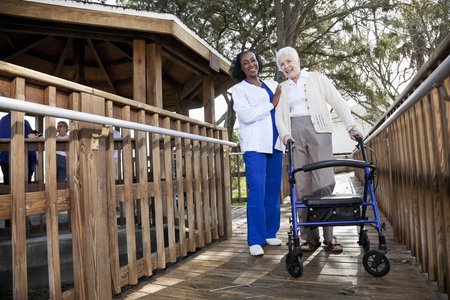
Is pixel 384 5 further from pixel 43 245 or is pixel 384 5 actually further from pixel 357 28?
pixel 43 245

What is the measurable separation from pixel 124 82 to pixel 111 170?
560 cm

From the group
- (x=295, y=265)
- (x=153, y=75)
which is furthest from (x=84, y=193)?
(x=153, y=75)

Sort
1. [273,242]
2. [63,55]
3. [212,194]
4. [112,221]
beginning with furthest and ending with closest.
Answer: [63,55], [212,194], [273,242], [112,221]

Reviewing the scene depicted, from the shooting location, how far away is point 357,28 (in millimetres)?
9703

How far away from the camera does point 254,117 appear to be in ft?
9.00

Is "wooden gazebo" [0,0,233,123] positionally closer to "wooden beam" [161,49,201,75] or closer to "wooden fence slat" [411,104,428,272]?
"wooden beam" [161,49,201,75]

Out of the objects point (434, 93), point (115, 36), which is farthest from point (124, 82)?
point (434, 93)

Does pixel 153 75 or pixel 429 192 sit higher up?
pixel 153 75

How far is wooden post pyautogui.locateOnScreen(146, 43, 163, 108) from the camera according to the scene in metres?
4.30

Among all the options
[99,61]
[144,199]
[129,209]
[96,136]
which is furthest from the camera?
[99,61]

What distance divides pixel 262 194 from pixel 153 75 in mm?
2471

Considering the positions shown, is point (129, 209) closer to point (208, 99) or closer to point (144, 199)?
point (144, 199)

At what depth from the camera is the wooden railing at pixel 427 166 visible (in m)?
1.37

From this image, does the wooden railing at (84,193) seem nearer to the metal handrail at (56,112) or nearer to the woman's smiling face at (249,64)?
the metal handrail at (56,112)
